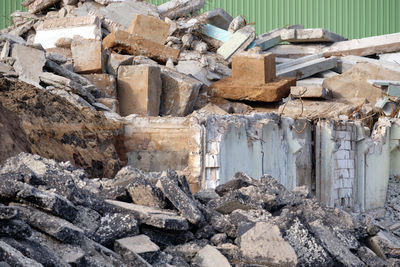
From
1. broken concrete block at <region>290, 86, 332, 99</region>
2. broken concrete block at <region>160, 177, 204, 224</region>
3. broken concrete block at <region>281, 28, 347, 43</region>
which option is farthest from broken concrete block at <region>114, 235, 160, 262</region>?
broken concrete block at <region>281, 28, 347, 43</region>

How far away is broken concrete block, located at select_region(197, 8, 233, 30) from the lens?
46.1 ft

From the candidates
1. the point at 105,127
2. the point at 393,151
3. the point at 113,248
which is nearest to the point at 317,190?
the point at 393,151

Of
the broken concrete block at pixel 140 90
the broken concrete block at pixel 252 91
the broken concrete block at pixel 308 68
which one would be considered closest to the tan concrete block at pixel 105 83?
the broken concrete block at pixel 140 90

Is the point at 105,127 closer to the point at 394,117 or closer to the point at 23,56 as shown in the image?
the point at 23,56

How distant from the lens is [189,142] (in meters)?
7.30

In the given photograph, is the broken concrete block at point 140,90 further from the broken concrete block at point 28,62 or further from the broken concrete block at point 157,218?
the broken concrete block at point 157,218

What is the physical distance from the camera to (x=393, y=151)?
11.6 m

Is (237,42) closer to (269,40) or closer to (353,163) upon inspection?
(269,40)

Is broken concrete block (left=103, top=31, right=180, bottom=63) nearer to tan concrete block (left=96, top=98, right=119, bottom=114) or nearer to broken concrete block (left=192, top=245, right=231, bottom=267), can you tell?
tan concrete block (left=96, top=98, right=119, bottom=114)

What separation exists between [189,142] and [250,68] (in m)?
4.76

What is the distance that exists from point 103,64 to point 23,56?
1460 mm

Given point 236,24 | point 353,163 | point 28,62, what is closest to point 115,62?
point 28,62

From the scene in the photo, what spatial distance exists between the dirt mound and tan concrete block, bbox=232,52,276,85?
4491mm

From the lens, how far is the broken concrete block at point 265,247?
4.09 meters
